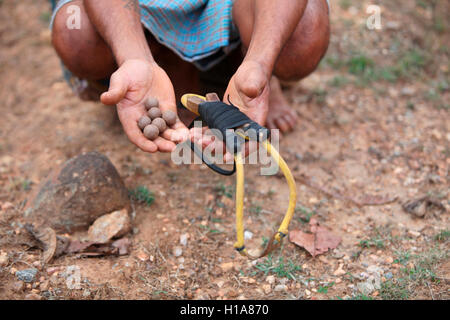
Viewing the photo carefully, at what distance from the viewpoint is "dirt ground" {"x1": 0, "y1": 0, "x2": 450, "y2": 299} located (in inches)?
62.1

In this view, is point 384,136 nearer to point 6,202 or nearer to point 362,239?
point 362,239

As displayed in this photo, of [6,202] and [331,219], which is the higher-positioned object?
[6,202]

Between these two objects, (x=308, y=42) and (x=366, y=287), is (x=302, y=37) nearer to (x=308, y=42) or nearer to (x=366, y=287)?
(x=308, y=42)

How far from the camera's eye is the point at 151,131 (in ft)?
5.13

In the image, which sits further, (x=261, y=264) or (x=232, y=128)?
(x=261, y=264)

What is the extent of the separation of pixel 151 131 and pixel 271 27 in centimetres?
Result: 63

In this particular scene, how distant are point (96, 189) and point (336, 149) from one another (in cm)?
124

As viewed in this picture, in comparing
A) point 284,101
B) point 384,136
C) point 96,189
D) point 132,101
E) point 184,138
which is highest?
point 132,101

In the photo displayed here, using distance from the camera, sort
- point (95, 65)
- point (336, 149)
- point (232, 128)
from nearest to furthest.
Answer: point (232, 128)
point (95, 65)
point (336, 149)

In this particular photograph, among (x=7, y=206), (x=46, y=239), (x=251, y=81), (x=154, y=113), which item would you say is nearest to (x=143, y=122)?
(x=154, y=113)

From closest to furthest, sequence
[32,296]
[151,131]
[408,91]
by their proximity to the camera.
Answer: [32,296], [151,131], [408,91]

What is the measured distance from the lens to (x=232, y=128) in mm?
1342

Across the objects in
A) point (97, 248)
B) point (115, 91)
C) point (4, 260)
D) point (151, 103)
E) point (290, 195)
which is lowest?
point (97, 248)

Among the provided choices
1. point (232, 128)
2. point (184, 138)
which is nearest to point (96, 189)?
point (184, 138)
